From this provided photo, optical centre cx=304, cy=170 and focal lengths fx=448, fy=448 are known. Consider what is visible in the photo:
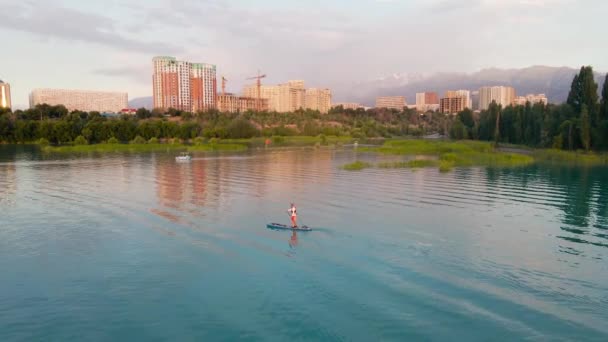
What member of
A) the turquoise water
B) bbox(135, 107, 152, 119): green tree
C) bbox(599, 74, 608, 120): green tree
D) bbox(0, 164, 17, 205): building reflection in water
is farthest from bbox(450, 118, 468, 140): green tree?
bbox(135, 107, 152, 119): green tree

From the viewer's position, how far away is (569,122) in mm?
76562

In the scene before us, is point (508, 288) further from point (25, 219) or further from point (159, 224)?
point (25, 219)

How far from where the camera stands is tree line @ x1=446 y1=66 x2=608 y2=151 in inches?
2918

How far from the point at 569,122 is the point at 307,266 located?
240 ft

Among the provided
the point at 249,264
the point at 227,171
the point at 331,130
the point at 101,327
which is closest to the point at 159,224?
the point at 249,264

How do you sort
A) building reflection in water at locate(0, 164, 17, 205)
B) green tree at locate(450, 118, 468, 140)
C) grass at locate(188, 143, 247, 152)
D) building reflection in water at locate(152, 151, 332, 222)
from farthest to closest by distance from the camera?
green tree at locate(450, 118, 468, 140)
grass at locate(188, 143, 247, 152)
building reflection in water at locate(0, 164, 17, 205)
building reflection in water at locate(152, 151, 332, 222)

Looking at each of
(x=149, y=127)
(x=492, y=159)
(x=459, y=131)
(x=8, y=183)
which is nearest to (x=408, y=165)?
(x=492, y=159)

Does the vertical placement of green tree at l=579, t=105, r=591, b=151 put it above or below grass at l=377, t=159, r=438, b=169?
above

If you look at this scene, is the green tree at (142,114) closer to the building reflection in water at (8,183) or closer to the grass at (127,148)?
the grass at (127,148)

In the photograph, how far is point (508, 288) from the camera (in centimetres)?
1794

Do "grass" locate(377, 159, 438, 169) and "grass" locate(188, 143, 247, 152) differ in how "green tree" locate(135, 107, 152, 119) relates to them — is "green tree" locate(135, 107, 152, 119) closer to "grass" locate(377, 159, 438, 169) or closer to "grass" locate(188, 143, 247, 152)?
"grass" locate(188, 143, 247, 152)

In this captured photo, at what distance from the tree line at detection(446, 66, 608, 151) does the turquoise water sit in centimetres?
4094

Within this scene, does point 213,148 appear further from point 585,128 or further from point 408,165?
point 585,128

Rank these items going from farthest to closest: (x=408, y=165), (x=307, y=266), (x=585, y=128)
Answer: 1. (x=585, y=128)
2. (x=408, y=165)
3. (x=307, y=266)
